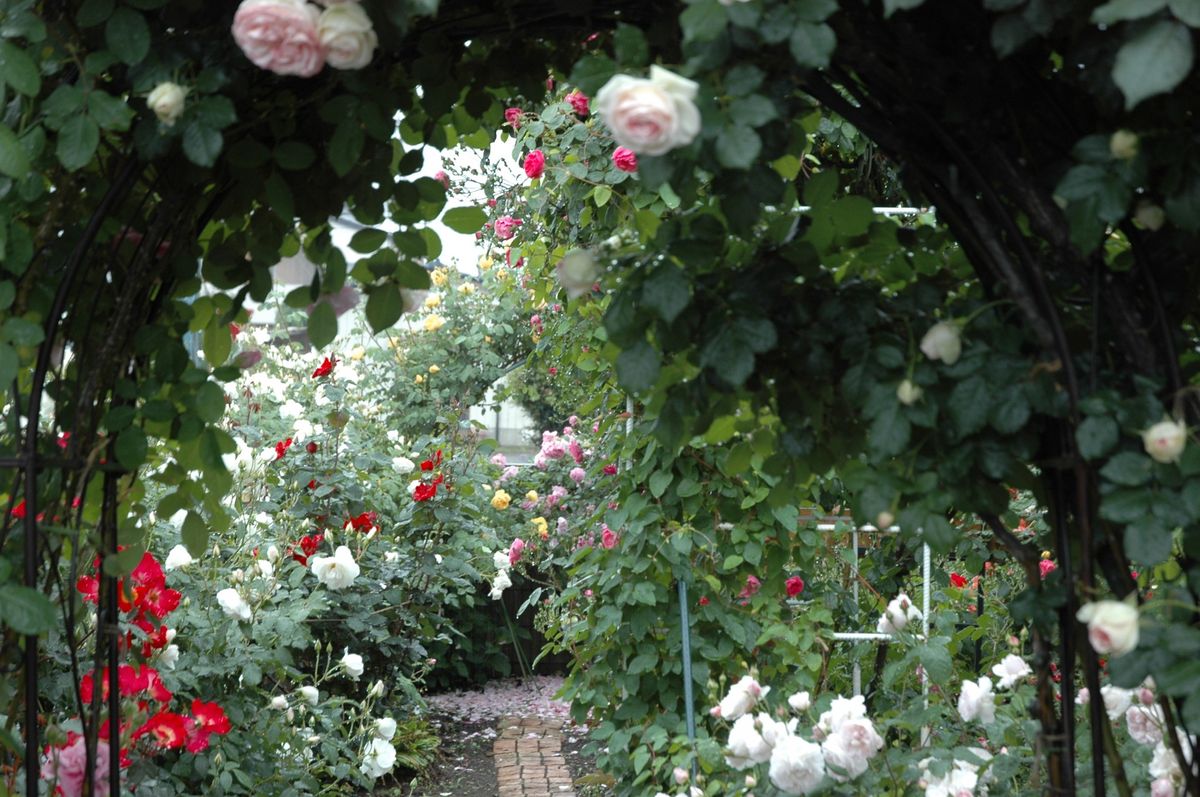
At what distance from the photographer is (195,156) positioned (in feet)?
4.04

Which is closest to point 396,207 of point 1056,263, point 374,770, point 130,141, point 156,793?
point 130,141

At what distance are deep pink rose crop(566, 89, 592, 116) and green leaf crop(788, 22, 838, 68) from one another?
2.24m

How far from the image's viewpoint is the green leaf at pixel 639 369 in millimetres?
1177

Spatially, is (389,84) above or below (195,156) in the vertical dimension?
above

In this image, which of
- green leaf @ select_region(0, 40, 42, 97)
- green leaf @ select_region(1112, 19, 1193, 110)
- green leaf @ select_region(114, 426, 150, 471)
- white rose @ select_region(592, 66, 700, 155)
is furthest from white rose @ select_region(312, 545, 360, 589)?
green leaf @ select_region(1112, 19, 1193, 110)

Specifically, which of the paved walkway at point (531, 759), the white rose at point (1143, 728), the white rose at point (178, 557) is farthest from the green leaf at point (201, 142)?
the paved walkway at point (531, 759)

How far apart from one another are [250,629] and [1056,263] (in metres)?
2.28

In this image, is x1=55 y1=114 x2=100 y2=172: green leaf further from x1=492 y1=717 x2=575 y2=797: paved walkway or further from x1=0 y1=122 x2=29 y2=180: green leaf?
x1=492 y1=717 x2=575 y2=797: paved walkway

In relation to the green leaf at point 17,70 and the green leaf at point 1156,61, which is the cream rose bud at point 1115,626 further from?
the green leaf at point 17,70

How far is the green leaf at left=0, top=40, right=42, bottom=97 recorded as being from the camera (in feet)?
4.11

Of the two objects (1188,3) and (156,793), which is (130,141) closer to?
(1188,3)

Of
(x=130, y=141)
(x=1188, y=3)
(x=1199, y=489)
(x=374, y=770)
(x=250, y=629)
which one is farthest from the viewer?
(x=374, y=770)

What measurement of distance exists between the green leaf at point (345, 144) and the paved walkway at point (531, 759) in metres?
3.31

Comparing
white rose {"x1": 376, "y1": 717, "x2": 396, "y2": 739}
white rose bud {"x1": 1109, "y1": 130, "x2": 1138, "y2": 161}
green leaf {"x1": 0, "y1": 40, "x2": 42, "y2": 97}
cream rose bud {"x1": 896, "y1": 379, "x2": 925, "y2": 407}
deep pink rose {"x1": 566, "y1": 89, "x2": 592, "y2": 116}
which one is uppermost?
deep pink rose {"x1": 566, "y1": 89, "x2": 592, "y2": 116}
